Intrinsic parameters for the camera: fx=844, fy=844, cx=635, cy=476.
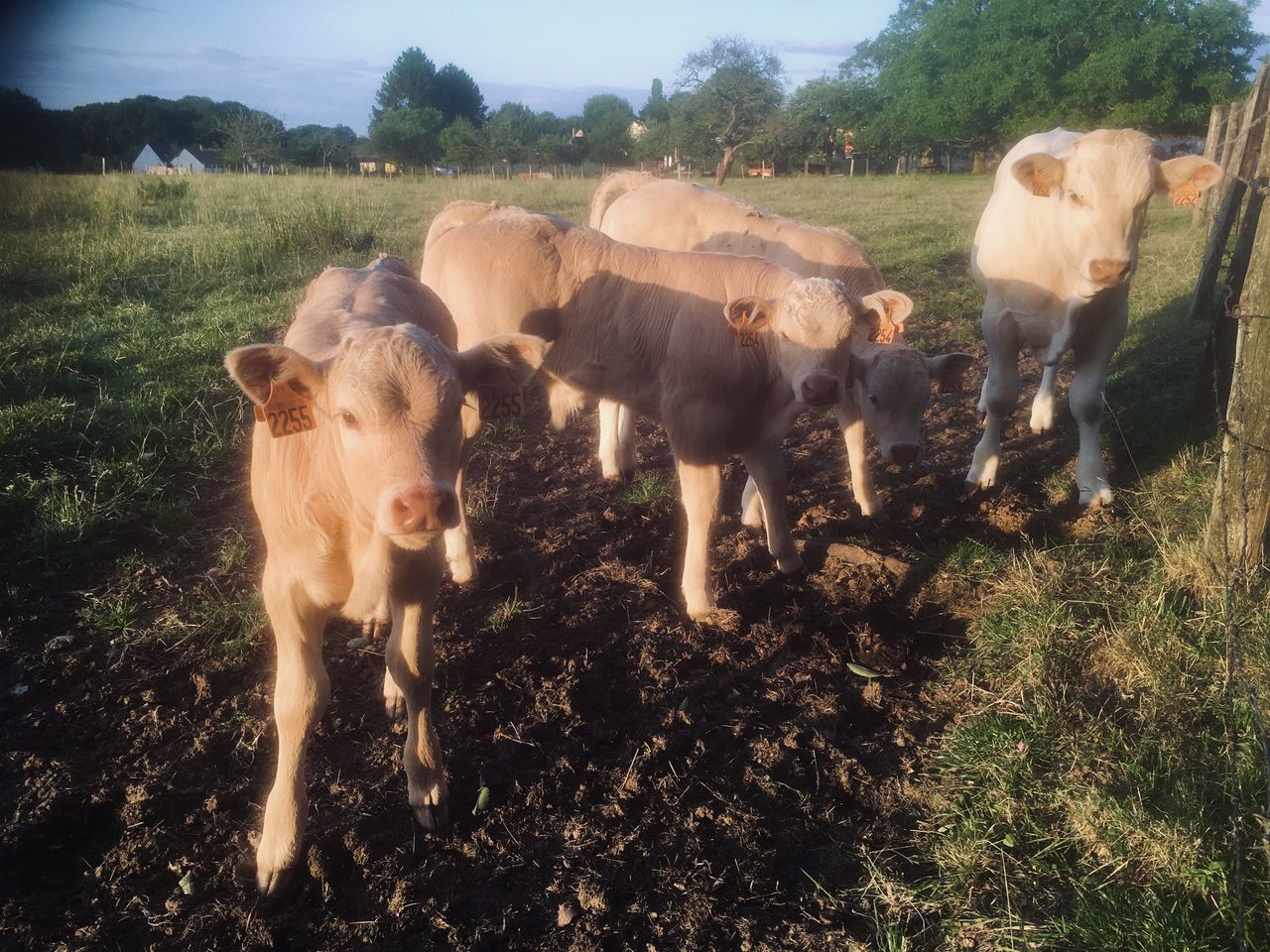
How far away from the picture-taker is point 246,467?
5828mm

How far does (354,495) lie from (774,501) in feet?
8.76

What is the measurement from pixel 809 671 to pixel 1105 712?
1.21m

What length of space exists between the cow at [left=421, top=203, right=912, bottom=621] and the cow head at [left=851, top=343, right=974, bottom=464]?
0.23 metres

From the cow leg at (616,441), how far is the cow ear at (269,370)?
3.44 m

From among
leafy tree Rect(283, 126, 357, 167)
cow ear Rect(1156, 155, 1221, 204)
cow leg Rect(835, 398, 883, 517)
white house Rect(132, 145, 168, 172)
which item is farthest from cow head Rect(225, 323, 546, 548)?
leafy tree Rect(283, 126, 357, 167)

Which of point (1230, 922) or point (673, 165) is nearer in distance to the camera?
point (1230, 922)

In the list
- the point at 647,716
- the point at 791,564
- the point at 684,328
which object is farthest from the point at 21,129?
the point at 647,716

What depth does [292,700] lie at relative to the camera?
2975 millimetres

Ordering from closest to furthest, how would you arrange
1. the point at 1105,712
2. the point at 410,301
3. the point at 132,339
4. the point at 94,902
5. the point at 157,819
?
1. the point at 94,902
2. the point at 157,819
3. the point at 1105,712
4. the point at 410,301
5. the point at 132,339

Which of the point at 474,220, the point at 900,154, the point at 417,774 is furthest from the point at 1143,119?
the point at 417,774

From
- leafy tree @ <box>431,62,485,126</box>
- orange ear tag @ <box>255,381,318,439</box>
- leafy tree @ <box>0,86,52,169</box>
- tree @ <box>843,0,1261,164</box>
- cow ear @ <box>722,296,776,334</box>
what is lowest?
orange ear tag @ <box>255,381,318,439</box>

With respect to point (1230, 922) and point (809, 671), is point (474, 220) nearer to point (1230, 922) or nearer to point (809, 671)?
point (809, 671)

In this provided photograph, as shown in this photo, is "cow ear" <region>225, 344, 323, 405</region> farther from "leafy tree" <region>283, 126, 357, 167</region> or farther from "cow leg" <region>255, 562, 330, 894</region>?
"leafy tree" <region>283, 126, 357, 167</region>

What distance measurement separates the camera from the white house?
75.1ft
